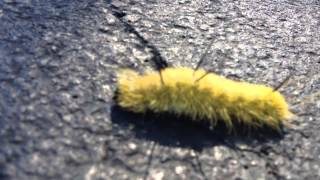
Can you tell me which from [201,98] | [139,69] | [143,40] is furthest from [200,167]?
[143,40]

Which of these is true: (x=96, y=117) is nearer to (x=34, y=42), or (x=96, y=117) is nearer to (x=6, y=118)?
(x=6, y=118)

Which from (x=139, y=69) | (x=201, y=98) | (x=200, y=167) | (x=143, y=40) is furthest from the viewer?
(x=143, y=40)

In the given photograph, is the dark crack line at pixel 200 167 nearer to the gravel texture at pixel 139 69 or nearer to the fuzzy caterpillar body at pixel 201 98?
the gravel texture at pixel 139 69

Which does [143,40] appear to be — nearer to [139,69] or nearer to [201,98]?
→ [139,69]

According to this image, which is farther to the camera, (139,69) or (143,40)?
(143,40)

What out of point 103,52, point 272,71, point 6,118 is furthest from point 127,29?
point 6,118
